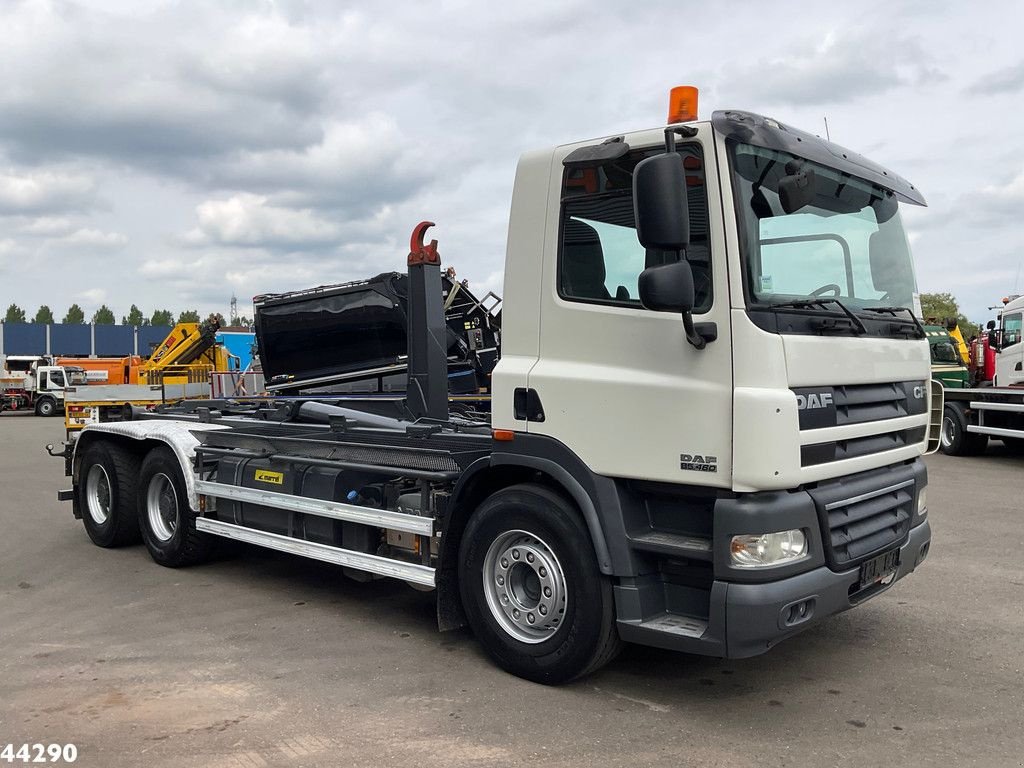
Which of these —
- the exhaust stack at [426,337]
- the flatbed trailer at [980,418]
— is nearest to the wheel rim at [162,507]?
the exhaust stack at [426,337]

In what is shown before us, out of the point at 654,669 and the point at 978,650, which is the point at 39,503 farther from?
the point at 978,650

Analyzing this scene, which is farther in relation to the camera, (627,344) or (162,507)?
(162,507)

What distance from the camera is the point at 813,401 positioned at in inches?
160

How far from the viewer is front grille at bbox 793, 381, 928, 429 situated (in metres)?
4.04

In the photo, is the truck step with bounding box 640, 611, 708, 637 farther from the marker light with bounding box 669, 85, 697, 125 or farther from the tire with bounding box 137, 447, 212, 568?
the tire with bounding box 137, 447, 212, 568

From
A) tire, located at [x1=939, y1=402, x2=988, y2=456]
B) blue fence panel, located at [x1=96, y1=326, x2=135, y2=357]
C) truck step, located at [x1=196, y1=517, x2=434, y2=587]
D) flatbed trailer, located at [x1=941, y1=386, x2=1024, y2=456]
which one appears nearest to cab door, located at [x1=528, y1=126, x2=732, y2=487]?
truck step, located at [x1=196, y1=517, x2=434, y2=587]

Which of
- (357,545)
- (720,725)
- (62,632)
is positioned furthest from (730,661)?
(62,632)

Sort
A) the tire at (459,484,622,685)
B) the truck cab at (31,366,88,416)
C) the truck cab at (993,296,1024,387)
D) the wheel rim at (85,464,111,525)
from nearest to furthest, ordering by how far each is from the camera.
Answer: the tire at (459,484,622,685), the wheel rim at (85,464,111,525), the truck cab at (993,296,1024,387), the truck cab at (31,366,88,416)

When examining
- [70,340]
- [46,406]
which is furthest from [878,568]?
[70,340]

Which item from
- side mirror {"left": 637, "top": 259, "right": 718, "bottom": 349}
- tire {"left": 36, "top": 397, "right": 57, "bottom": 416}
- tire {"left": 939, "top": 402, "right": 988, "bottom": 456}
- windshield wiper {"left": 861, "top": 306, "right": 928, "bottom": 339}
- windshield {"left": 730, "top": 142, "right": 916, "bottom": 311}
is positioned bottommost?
tire {"left": 939, "top": 402, "right": 988, "bottom": 456}

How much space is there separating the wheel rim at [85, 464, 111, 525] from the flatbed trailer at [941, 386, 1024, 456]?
12.1m

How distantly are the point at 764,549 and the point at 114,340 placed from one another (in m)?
65.7

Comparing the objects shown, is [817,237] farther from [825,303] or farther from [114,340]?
[114,340]

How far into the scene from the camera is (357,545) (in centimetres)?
586
